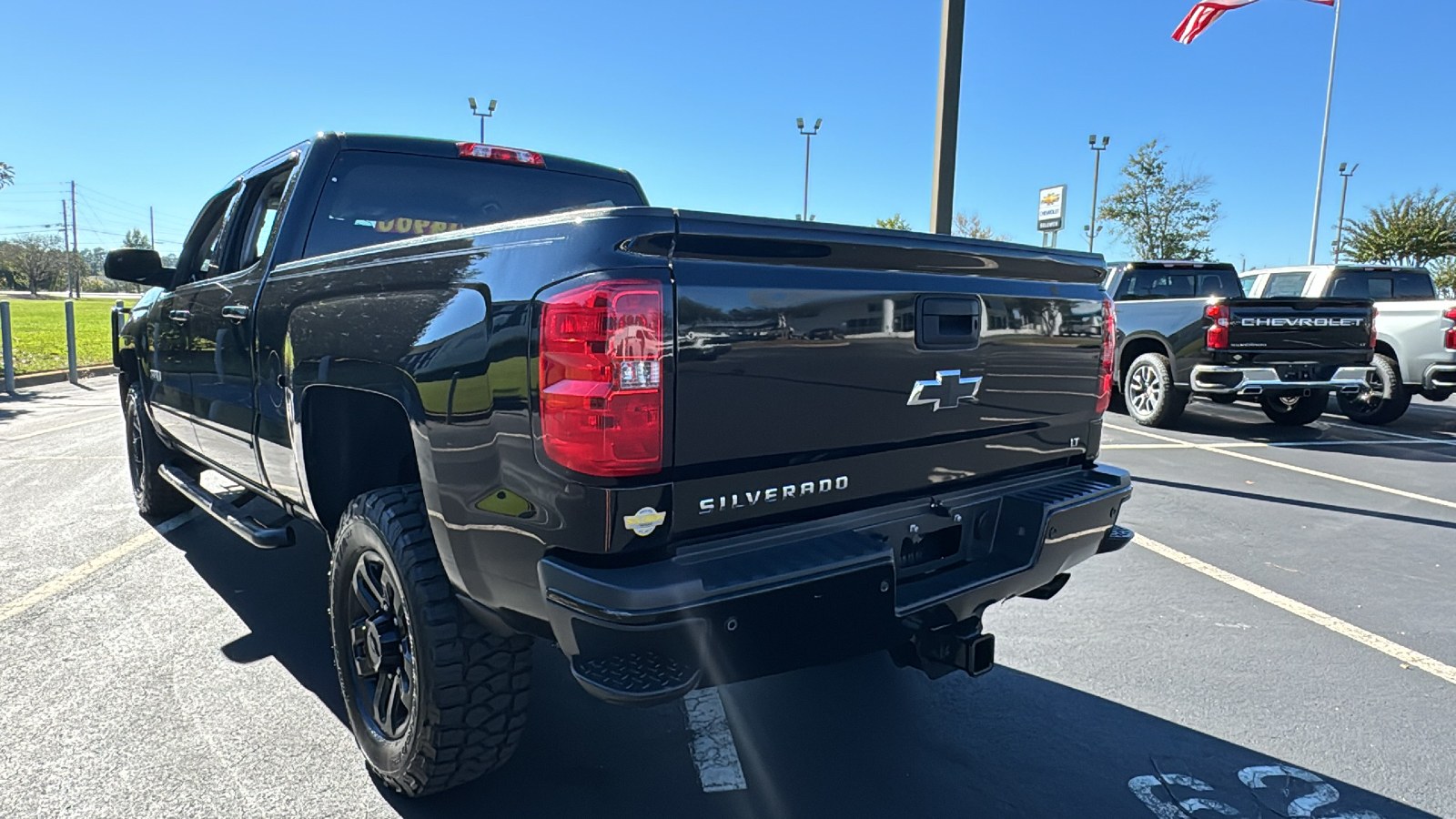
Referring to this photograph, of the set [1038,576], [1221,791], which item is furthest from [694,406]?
[1221,791]

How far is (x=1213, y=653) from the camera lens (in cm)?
354

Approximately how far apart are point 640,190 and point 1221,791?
137 inches

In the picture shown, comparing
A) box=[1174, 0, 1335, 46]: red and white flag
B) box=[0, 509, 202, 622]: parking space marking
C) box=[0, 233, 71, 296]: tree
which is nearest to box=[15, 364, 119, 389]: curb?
box=[0, 509, 202, 622]: parking space marking

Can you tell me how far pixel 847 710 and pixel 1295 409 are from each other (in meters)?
9.39

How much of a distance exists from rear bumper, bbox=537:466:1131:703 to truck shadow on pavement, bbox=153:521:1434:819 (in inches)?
21.1

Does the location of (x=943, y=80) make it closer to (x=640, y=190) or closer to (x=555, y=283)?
(x=640, y=190)

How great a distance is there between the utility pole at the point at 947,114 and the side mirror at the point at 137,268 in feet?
16.3

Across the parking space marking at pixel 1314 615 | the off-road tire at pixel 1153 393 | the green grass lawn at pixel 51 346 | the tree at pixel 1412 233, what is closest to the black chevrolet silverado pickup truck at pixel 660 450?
the parking space marking at pixel 1314 615

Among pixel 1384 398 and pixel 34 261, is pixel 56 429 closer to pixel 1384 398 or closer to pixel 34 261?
pixel 1384 398

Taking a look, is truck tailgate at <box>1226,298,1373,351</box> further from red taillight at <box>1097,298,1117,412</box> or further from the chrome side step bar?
the chrome side step bar

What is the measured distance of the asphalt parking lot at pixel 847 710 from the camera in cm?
249

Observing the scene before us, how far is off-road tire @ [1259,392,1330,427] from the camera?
9.91 metres

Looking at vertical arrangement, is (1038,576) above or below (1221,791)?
above

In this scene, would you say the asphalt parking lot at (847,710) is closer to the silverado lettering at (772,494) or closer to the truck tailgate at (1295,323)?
the silverado lettering at (772,494)
